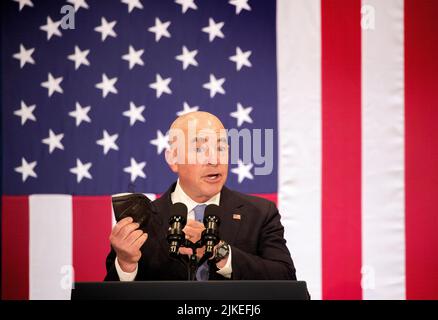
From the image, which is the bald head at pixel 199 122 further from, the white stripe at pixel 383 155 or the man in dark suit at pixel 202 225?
the white stripe at pixel 383 155

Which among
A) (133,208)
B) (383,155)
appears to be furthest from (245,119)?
(133,208)

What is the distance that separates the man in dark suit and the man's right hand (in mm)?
12

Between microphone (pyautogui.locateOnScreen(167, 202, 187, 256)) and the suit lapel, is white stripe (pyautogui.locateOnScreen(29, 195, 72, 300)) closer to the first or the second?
the suit lapel

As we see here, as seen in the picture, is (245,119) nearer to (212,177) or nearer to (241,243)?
(212,177)

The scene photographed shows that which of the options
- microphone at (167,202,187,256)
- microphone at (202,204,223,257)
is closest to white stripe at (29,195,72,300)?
microphone at (167,202,187,256)

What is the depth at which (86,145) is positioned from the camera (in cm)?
354

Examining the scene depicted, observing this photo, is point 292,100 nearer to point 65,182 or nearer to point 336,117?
point 336,117

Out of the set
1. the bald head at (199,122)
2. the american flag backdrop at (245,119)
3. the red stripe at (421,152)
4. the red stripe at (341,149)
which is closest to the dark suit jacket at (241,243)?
the bald head at (199,122)

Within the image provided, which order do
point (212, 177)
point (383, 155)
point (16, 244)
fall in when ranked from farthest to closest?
point (16, 244) → point (383, 155) → point (212, 177)

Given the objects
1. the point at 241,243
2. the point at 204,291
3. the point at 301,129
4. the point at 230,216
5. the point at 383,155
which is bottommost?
the point at 204,291

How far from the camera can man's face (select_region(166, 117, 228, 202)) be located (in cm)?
265

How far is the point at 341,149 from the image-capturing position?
3.48 meters

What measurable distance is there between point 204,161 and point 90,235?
118 centimetres
